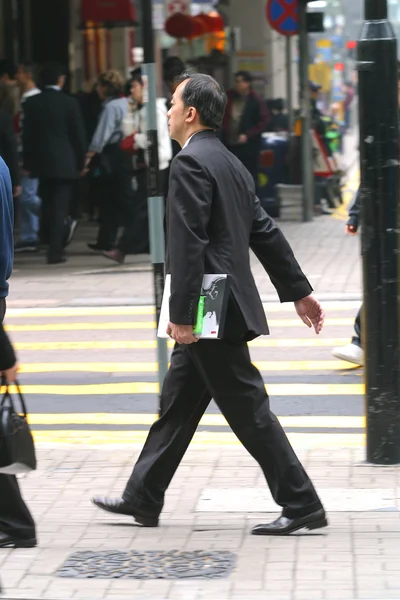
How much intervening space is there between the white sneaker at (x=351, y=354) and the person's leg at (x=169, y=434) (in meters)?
3.59

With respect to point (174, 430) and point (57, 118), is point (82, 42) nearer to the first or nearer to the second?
point (57, 118)

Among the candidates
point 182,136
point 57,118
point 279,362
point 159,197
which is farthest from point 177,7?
point 182,136

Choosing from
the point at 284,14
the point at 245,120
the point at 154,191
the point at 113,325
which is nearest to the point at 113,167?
the point at 245,120

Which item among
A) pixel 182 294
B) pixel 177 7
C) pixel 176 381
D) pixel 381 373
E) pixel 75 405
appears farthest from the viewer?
pixel 177 7

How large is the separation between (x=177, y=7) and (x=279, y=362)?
56.7ft

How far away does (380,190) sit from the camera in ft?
20.9

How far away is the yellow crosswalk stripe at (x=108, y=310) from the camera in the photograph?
1173cm

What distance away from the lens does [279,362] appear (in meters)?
9.53

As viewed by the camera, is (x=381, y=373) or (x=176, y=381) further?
(x=381, y=373)

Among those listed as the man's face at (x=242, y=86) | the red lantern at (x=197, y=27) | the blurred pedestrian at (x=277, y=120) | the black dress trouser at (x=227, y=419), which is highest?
the red lantern at (x=197, y=27)

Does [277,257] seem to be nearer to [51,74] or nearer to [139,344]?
[139,344]

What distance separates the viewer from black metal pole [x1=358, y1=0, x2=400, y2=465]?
6.36 metres

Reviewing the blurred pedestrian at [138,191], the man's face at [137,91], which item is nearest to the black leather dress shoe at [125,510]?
the blurred pedestrian at [138,191]

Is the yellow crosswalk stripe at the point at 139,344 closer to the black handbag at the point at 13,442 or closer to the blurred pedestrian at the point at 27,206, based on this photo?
the black handbag at the point at 13,442
